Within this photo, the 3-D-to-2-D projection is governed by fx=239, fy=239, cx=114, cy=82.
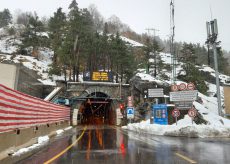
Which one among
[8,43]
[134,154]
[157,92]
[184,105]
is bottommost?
[134,154]

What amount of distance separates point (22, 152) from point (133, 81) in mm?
39483

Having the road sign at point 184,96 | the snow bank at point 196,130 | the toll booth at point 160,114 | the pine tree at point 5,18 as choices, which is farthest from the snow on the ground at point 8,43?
the snow bank at point 196,130

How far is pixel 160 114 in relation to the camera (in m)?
26.5

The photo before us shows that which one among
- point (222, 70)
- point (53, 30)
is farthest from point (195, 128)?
point (222, 70)

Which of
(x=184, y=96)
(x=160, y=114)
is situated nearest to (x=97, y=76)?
(x=160, y=114)

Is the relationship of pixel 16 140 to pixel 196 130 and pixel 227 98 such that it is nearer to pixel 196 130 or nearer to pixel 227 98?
pixel 196 130

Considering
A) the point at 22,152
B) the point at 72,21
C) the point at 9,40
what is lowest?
the point at 22,152

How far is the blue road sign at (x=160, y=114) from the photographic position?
25.9 metres

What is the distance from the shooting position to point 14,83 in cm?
2800

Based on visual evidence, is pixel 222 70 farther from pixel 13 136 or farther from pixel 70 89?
pixel 13 136

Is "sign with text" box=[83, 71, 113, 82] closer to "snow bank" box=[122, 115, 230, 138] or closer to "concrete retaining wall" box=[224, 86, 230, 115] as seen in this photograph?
"concrete retaining wall" box=[224, 86, 230, 115]

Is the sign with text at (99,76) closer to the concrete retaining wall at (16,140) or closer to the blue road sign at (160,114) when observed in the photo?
the blue road sign at (160,114)

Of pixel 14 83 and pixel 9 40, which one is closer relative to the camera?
pixel 14 83

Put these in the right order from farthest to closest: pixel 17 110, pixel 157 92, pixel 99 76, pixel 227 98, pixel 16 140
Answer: pixel 99 76 < pixel 227 98 < pixel 157 92 < pixel 17 110 < pixel 16 140
